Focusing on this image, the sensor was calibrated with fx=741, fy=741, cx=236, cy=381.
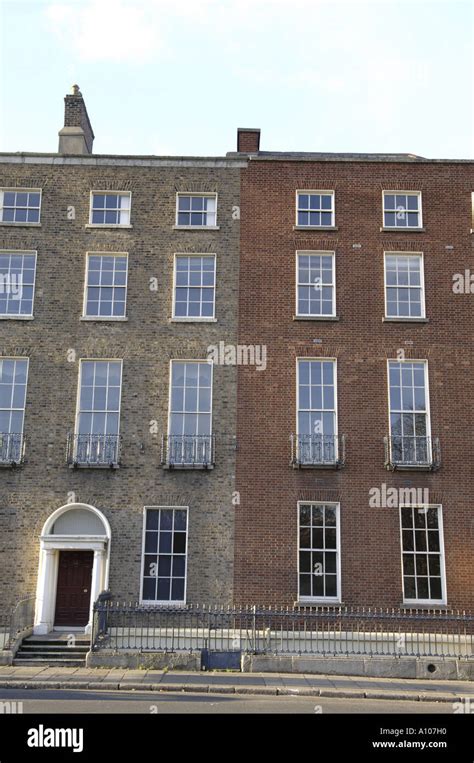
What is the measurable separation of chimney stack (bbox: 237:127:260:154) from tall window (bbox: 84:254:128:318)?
21.1 feet

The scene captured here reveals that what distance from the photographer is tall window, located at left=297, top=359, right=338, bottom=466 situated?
858 inches

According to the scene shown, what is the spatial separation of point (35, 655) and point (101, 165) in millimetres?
14964

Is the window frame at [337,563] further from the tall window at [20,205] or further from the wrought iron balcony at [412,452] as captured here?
the tall window at [20,205]

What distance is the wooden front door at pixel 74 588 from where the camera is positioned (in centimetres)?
2098

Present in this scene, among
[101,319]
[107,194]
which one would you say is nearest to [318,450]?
[101,319]

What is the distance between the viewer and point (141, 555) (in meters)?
21.2

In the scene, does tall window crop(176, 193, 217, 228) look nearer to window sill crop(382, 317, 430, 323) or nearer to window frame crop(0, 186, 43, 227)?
window frame crop(0, 186, 43, 227)

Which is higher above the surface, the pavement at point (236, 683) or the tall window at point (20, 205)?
the tall window at point (20, 205)

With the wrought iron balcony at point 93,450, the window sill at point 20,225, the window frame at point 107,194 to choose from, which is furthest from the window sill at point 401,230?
the window sill at point 20,225

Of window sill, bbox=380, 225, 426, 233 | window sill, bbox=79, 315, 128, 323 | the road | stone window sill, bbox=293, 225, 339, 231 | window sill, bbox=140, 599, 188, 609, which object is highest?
stone window sill, bbox=293, 225, 339, 231

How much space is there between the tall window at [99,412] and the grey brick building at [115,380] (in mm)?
44

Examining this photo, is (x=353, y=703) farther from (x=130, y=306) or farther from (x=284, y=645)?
(x=130, y=306)

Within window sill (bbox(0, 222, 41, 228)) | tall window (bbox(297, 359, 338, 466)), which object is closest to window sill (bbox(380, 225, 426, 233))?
tall window (bbox(297, 359, 338, 466))

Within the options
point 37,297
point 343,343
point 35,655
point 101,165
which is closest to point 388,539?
point 343,343
